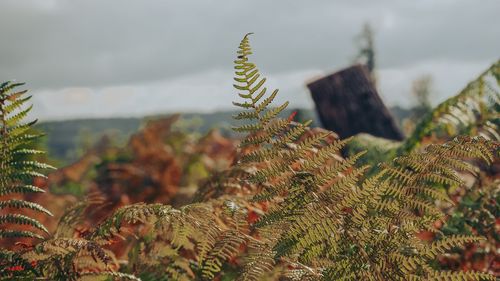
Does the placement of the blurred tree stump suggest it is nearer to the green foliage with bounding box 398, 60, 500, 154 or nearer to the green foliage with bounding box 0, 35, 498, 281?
the green foliage with bounding box 398, 60, 500, 154

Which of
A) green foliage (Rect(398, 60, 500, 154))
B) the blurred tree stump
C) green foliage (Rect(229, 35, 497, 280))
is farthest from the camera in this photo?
the blurred tree stump

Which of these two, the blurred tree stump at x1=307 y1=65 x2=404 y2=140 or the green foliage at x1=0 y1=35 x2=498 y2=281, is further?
the blurred tree stump at x1=307 y1=65 x2=404 y2=140

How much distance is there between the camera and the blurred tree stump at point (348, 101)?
530cm

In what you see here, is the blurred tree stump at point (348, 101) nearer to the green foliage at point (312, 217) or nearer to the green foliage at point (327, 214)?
the green foliage at point (312, 217)

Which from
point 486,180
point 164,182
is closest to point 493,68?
point 486,180

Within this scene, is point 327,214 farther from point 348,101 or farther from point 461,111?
point 348,101

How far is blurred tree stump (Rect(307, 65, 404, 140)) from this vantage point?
530cm

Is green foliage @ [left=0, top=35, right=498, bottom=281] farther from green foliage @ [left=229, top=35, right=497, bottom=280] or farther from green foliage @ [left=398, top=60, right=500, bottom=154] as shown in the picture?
green foliage @ [left=398, top=60, right=500, bottom=154]

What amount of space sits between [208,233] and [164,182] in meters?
6.83

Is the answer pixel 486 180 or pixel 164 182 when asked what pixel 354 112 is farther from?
pixel 164 182

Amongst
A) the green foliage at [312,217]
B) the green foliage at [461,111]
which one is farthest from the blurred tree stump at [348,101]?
the green foliage at [312,217]

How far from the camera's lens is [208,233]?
1.68 meters

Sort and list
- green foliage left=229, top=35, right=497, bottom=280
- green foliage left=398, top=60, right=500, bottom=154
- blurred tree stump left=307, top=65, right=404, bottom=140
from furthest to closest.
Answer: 1. blurred tree stump left=307, top=65, right=404, bottom=140
2. green foliage left=398, top=60, right=500, bottom=154
3. green foliage left=229, top=35, right=497, bottom=280

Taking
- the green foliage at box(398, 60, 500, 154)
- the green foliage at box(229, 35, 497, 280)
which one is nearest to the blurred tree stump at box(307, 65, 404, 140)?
the green foliage at box(398, 60, 500, 154)
